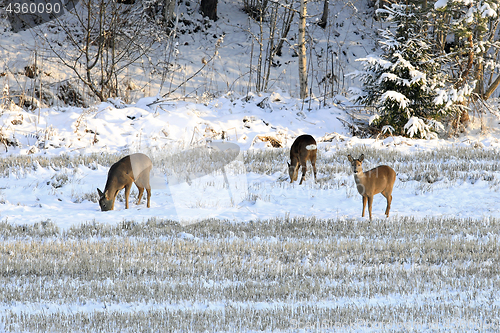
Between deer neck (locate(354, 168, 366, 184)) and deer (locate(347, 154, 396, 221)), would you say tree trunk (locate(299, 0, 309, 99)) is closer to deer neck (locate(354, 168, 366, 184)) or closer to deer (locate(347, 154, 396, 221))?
deer (locate(347, 154, 396, 221))

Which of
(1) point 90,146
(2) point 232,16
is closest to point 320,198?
(1) point 90,146

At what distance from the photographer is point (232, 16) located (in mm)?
32562

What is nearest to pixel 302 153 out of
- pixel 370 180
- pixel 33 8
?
pixel 370 180

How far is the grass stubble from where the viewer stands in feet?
14.1

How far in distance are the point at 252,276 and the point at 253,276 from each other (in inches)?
0.4

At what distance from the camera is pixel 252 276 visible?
5.46 meters

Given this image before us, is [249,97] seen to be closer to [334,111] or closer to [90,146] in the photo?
[334,111]

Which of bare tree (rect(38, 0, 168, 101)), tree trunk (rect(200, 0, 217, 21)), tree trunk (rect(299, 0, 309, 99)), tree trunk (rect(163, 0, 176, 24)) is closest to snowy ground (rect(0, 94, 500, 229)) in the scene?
bare tree (rect(38, 0, 168, 101))

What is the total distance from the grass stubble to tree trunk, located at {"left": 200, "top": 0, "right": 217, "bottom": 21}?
84.8ft

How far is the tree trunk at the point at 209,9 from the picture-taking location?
1227 inches

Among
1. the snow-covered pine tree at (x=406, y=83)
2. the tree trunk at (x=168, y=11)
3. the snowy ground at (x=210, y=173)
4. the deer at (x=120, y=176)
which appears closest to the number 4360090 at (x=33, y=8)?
the tree trunk at (x=168, y=11)

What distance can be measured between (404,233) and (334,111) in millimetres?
12323

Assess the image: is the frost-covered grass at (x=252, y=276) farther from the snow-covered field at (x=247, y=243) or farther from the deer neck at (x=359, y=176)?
the deer neck at (x=359, y=176)

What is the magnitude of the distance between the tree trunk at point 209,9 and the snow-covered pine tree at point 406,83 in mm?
16398
